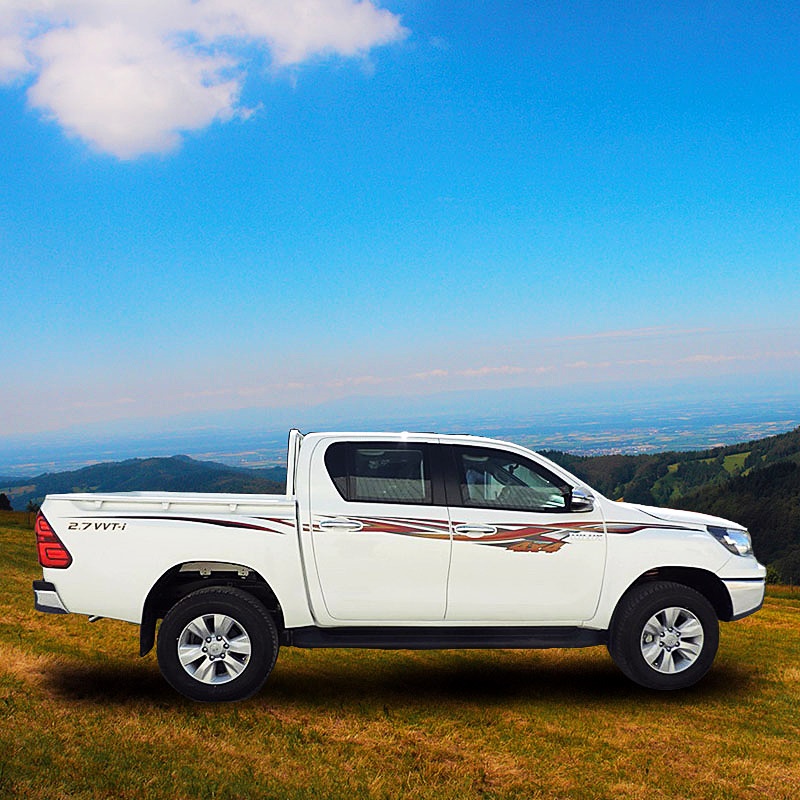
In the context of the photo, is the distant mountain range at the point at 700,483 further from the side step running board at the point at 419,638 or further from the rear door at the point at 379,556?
the rear door at the point at 379,556

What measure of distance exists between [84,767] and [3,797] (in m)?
0.60

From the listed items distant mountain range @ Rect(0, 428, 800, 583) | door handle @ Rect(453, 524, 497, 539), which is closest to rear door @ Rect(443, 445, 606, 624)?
door handle @ Rect(453, 524, 497, 539)

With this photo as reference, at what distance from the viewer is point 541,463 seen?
779 centimetres

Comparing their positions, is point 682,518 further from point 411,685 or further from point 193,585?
point 193,585

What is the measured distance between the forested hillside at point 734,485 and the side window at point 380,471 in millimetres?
72956

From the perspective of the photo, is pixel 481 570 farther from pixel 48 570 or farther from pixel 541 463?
pixel 48 570

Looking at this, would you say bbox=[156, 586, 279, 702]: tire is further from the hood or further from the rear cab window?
the hood

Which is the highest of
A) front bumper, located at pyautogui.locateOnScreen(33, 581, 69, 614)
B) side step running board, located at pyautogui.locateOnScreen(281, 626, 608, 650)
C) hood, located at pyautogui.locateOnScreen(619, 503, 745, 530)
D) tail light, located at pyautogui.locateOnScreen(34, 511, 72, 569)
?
tail light, located at pyautogui.locateOnScreen(34, 511, 72, 569)

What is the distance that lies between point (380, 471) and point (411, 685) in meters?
2.12

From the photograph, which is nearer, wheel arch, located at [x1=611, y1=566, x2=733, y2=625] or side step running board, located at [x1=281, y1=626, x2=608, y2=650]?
side step running board, located at [x1=281, y1=626, x2=608, y2=650]

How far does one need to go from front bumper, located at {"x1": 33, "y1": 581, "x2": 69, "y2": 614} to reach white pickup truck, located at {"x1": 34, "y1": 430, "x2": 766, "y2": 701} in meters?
0.01

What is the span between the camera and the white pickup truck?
715cm

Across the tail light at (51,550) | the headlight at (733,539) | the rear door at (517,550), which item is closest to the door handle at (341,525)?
the rear door at (517,550)

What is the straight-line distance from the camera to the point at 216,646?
23.1ft
